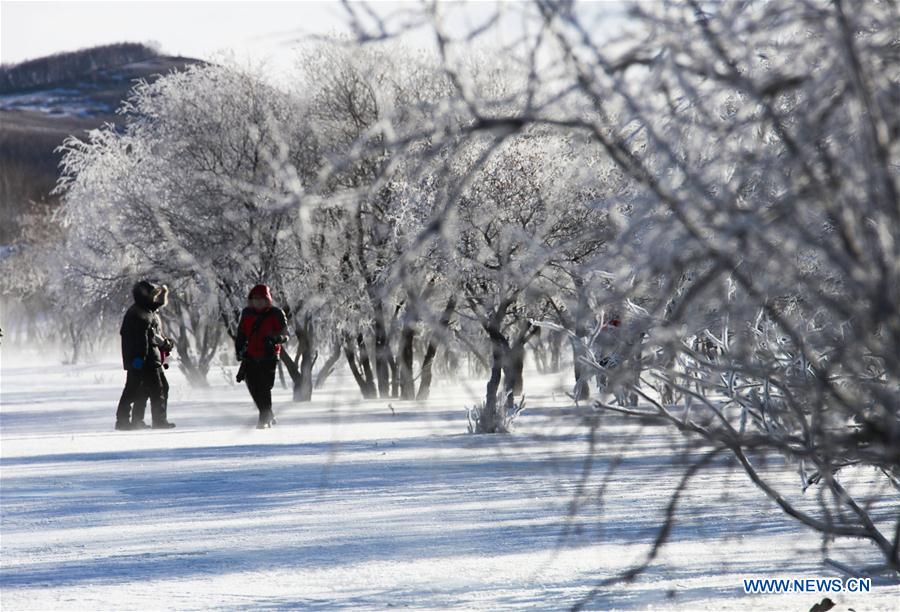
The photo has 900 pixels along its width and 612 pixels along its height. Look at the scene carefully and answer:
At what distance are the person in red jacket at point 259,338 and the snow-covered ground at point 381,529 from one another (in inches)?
64.1

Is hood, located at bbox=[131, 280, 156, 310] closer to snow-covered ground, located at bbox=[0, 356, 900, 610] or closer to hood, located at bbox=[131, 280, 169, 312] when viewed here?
hood, located at bbox=[131, 280, 169, 312]

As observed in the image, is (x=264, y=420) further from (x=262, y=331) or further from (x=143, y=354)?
(x=262, y=331)

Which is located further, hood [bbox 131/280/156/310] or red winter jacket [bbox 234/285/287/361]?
hood [bbox 131/280/156/310]

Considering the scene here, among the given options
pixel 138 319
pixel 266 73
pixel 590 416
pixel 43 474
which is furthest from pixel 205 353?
pixel 590 416

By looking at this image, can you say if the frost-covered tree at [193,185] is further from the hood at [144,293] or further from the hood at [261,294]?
the hood at [261,294]

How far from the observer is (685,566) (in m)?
6.62

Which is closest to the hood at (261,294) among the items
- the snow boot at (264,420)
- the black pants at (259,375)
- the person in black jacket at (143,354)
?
the black pants at (259,375)

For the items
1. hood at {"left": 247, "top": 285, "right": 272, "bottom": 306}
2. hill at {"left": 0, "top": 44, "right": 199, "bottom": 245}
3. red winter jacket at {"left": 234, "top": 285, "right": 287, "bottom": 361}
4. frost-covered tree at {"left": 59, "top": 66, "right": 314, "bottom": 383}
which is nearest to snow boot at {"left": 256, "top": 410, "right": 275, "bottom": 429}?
red winter jacket at {"left": 234, "top": 285, "right": 287, "bottom": 361}

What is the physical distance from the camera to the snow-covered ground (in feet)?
19.4

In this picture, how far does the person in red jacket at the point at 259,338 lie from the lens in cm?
1578

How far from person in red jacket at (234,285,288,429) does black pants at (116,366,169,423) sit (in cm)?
159

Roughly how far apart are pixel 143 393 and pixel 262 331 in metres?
2.40

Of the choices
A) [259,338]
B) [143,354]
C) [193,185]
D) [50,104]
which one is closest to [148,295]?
[143,354]

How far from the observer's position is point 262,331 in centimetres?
1605
